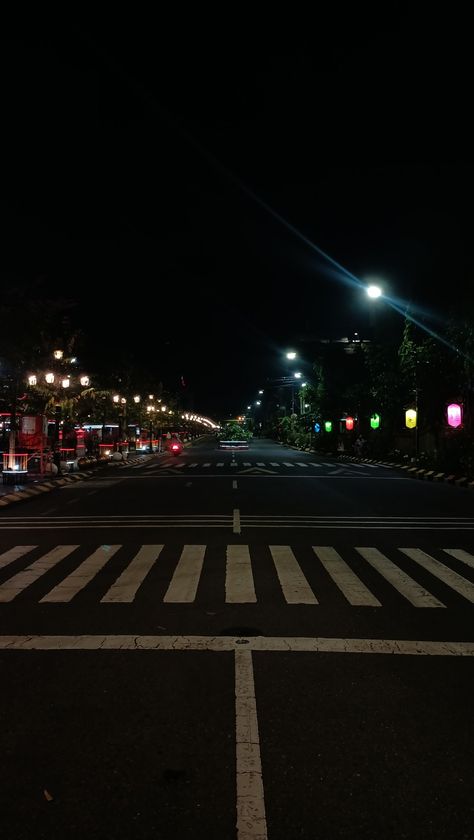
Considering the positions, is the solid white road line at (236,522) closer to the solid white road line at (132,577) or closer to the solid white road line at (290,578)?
the solid white road line at (290,578)

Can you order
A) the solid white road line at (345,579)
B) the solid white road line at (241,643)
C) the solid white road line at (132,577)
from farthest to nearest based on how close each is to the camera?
1. the solid white road line at (132,577)
2. the solid white road line at (345,579)
3. the solid white road line at (241,643)

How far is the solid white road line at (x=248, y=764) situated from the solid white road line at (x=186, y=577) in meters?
2.61

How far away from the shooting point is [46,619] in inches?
284

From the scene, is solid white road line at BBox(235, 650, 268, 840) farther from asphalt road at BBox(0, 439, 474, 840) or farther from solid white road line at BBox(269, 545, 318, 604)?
solid white road line at BBox(269, 545, 318, 604)

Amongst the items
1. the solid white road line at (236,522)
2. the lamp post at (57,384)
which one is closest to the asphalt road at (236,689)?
the solid white road line at (236,522)

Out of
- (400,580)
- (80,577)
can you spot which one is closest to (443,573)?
(400,580)

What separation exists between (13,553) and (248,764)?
8391 mm

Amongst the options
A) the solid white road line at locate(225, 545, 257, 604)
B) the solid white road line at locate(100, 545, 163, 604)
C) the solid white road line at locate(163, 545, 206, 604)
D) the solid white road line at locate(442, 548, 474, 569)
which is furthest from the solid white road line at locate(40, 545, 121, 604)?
the solid white road line at locate(442, 548, 474, 569)

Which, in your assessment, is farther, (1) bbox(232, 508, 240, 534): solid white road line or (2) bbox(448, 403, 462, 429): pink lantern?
(2) bbox(448, 403, 462, 429): pink lantern

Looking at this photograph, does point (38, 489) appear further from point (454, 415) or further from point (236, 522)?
point (454, 415)

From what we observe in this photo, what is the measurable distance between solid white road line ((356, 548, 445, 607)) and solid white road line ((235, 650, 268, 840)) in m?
3.30

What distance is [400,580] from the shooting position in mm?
9141

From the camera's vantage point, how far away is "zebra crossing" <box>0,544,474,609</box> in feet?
27.0

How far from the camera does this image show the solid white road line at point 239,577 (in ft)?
26.6
